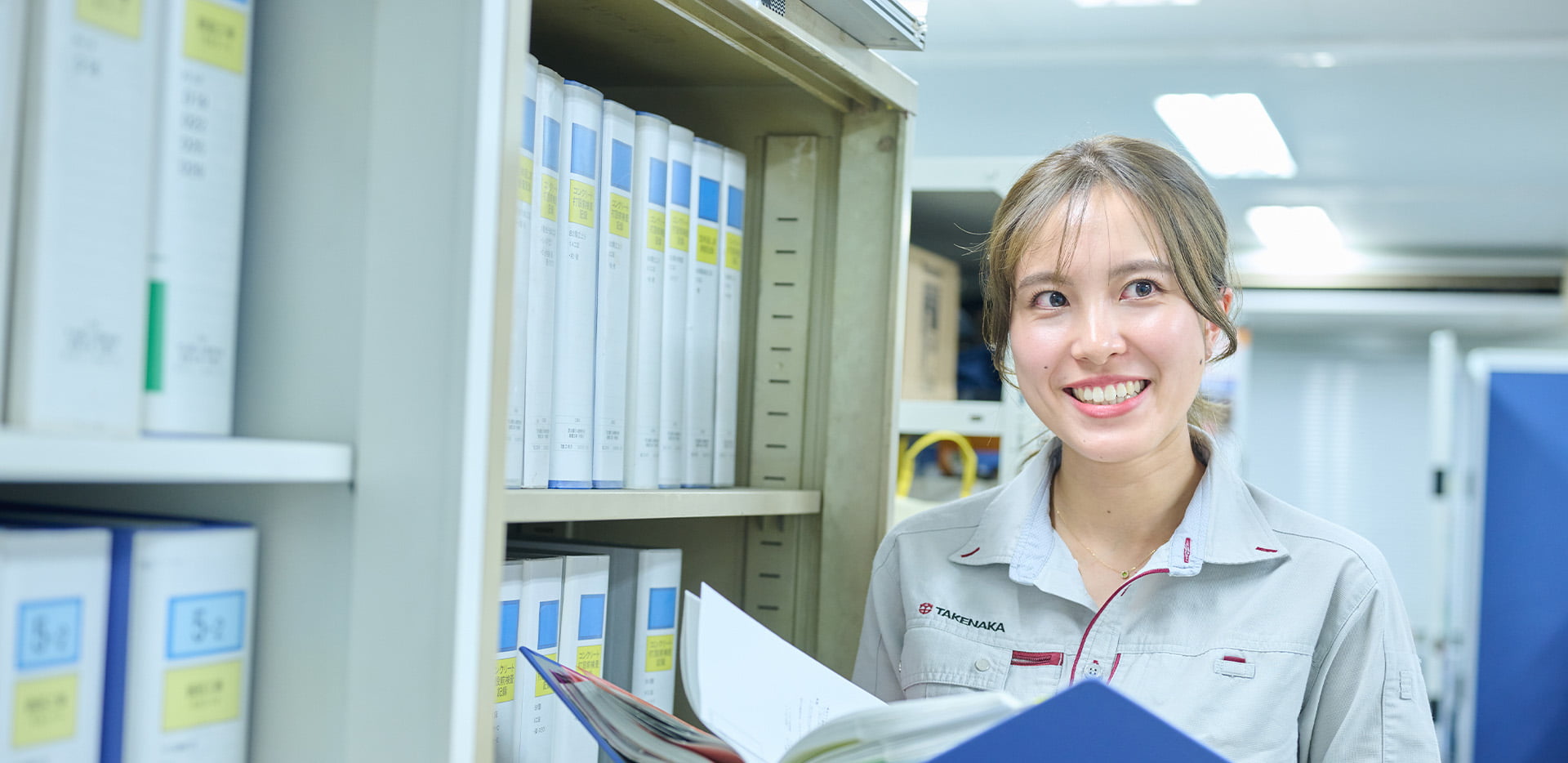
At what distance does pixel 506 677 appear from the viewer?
100 cm

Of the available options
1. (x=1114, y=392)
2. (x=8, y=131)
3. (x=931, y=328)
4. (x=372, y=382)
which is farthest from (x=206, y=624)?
(x=931, y=328)

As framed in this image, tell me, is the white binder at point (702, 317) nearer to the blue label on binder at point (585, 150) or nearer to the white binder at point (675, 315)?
the white binder at point (675, 315)

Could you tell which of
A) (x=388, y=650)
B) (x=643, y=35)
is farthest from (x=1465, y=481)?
(x=388, y=650)

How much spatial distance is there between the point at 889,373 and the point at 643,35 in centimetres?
41

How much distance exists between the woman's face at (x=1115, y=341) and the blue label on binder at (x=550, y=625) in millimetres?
511

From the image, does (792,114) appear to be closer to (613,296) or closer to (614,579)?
(613,296)

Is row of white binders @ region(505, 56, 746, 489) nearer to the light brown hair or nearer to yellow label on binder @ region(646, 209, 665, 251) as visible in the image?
yellow label on binder @ region(646, 209, 665, 251)

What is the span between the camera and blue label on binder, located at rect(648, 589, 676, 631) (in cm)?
116

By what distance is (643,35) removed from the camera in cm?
114

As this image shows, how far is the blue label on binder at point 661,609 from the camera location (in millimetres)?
1164

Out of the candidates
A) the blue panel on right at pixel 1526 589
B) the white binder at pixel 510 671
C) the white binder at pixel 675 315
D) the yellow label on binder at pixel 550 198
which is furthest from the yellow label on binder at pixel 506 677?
the blue panel on right at pixel 1526 589

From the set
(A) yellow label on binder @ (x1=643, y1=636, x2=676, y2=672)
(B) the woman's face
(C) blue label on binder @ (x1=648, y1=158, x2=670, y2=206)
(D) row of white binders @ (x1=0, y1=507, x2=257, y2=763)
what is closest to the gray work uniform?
(B) the woman's face

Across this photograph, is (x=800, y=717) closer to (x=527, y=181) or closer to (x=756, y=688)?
(x=756, y=688)

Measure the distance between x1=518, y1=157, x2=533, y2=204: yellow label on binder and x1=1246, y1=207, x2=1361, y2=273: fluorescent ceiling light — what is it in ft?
19.3
